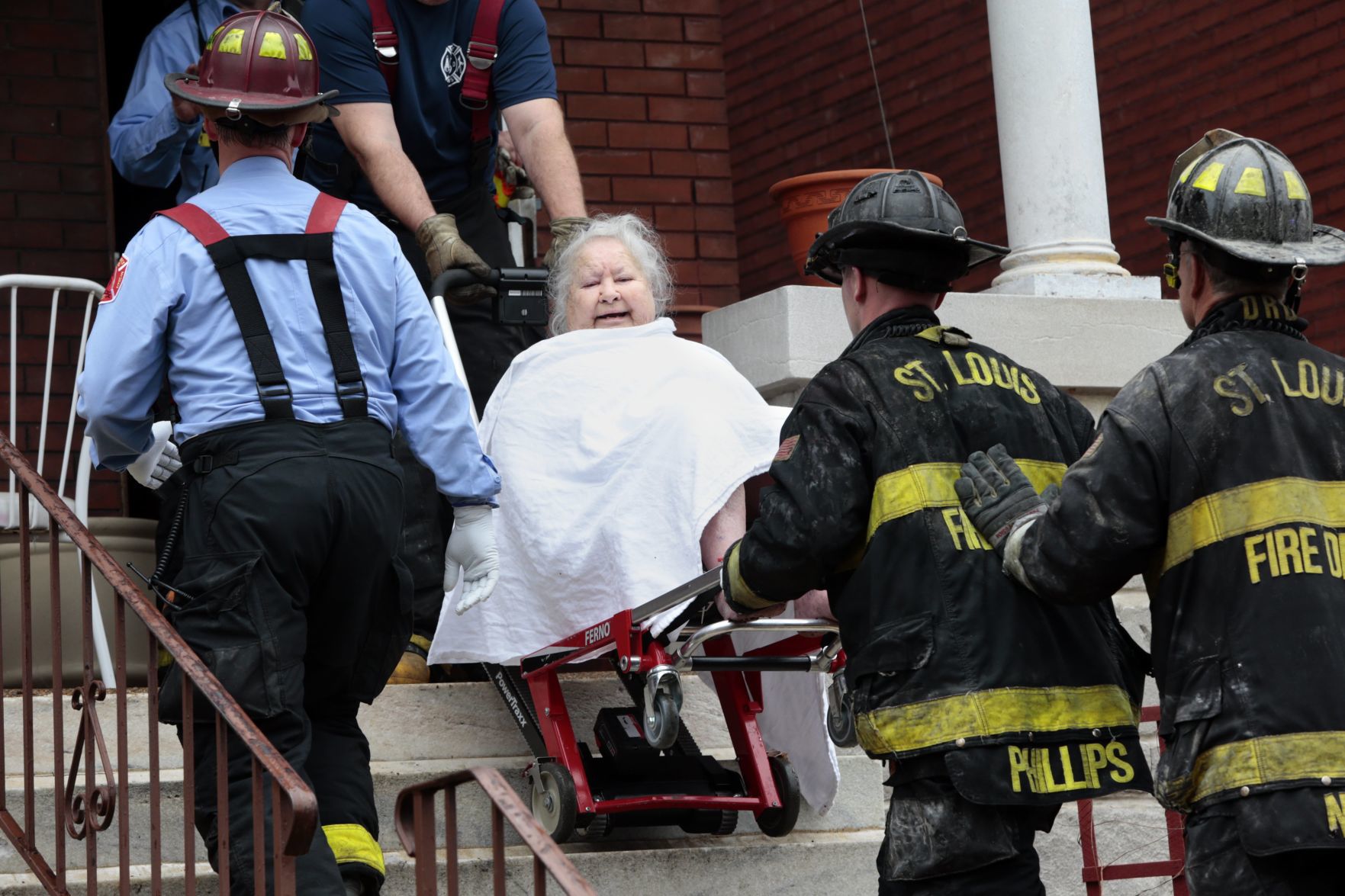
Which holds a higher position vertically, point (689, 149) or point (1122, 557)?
point (689, 149)

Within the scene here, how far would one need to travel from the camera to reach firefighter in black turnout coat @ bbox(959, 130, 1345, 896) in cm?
311

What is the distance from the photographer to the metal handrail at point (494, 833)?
3.12 meters

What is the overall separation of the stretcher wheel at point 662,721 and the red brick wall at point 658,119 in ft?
15.3

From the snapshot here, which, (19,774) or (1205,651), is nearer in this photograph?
(1205,651)

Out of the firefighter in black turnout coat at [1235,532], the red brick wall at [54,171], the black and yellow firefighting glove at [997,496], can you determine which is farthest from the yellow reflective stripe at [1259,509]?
the red brick wall at [54,171]

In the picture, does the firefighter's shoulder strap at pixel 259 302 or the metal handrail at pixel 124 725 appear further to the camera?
the firefighter's shoulder strap at pixel 259 302

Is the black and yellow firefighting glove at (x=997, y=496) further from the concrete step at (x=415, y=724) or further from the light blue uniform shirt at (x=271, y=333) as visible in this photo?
the concrete step at (x=415, y=724)

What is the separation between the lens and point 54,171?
8.07 metres

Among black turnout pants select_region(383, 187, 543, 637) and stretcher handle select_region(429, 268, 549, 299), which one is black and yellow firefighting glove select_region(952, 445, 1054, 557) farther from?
black turnout pants select_region(383, 187, 543, 637)

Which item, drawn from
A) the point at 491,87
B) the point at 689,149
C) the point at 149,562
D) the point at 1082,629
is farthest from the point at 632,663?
the point at 689,149

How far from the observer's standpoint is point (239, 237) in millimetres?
3957

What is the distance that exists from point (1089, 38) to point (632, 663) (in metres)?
3.60

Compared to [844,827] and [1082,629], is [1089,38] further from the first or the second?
[1082,629]

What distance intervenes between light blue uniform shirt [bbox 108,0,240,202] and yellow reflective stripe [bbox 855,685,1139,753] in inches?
140
